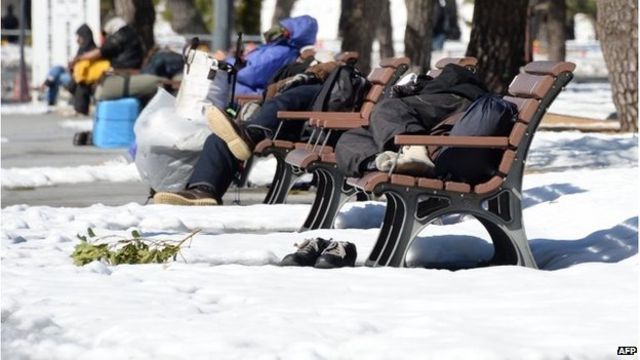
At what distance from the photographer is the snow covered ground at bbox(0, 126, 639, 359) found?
21.3 feet

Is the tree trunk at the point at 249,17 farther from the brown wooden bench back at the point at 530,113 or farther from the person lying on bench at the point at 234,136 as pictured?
the brown wooden bench back at the point at 530,113

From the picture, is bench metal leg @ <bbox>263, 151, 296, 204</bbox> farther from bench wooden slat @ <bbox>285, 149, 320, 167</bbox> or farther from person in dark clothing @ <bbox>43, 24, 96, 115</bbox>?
person in dark clothing @ <bbox>43, 24, 96, 115</bbox>

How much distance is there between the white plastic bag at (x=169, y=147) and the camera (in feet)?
41.7

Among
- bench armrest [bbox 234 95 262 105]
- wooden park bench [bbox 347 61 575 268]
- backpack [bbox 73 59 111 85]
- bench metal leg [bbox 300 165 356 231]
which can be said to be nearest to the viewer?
wooden park bench [bbox 347 61 575 268]

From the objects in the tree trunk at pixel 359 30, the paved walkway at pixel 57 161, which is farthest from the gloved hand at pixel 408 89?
the tree trunk at pixel 359 30

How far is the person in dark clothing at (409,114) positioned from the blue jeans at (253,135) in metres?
2.30

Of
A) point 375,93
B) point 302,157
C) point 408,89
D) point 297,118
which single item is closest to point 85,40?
point 297,118

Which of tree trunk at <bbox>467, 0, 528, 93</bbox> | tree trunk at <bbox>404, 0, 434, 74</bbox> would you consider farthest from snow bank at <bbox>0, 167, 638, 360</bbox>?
tree trunk at <bbox>404, 0, 434, 74</bbox>

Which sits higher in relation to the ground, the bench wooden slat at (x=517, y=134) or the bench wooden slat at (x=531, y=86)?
the bench wooden slat at (x=531, y=86)

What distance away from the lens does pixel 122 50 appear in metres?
22.7

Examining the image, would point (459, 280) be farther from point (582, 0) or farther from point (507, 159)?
point (582, 0)

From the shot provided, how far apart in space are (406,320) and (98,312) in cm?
115

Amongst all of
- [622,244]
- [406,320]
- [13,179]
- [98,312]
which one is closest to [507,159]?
[622,244]

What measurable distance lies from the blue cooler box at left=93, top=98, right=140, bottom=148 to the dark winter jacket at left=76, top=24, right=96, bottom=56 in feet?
16.0
